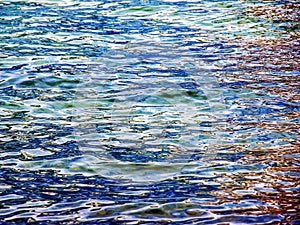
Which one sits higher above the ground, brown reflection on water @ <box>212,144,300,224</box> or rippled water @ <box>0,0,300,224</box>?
rippled water @ <box>0,0,300,224</box>

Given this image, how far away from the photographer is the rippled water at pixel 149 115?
4496 mm

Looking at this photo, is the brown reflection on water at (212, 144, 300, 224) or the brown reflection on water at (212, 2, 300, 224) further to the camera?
the brown reflection on water at (212, 2, 300, 224)

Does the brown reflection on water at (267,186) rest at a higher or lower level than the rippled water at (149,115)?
lower

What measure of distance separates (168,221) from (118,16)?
707cm

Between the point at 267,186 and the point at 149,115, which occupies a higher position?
the point at 149,115

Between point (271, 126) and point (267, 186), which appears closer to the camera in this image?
point (267, 186)

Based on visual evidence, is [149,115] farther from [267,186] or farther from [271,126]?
[267,186]

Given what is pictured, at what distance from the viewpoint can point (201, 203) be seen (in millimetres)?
4457

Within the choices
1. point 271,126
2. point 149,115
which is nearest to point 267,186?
point 271,126

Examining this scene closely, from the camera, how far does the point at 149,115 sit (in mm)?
6547

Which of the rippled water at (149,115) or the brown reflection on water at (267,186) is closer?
the brown reflection on water at (267,186)

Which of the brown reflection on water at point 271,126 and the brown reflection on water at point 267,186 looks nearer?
the brown reflection on water at point 267,186

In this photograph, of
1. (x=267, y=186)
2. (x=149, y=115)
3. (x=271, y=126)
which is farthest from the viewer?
(x=149, y=115)

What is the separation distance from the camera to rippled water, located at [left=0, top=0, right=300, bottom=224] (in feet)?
14.8
